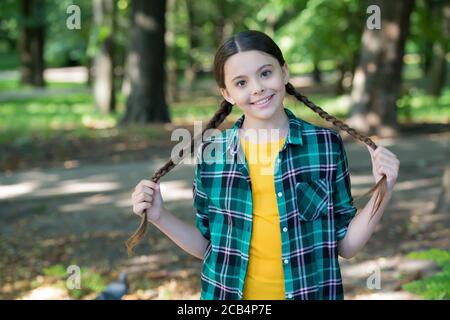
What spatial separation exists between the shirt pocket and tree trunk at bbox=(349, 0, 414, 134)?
11523 millimetres

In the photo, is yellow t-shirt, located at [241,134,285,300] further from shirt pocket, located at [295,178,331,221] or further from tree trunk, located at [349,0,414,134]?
tree trunk, located at [349,0,414,134]

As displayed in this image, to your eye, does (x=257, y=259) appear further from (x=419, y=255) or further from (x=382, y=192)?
(x=419, y=255)

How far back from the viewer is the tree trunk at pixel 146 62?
632 inches

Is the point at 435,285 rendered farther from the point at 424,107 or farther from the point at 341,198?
the point at 424,107

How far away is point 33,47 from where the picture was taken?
33.5 meters

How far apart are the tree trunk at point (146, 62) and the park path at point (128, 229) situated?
18.2ft

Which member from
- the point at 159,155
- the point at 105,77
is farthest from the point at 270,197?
the point at 105,77

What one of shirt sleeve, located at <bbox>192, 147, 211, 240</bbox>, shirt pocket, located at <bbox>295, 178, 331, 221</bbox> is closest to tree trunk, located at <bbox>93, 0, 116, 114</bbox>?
shirt sleeve, located at <bbox>192, 147, 211, 240</bbox>

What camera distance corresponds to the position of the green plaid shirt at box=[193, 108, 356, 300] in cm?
227

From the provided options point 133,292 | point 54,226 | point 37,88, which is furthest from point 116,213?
point 37,88

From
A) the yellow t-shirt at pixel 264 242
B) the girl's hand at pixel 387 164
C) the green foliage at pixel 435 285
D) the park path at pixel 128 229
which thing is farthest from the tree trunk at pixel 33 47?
the girl's hand at pixel 387 164

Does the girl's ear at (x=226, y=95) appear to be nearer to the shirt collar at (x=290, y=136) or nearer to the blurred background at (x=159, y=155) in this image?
the shirt collar at (x=290, y=136)

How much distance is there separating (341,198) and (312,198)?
14 centimetres
